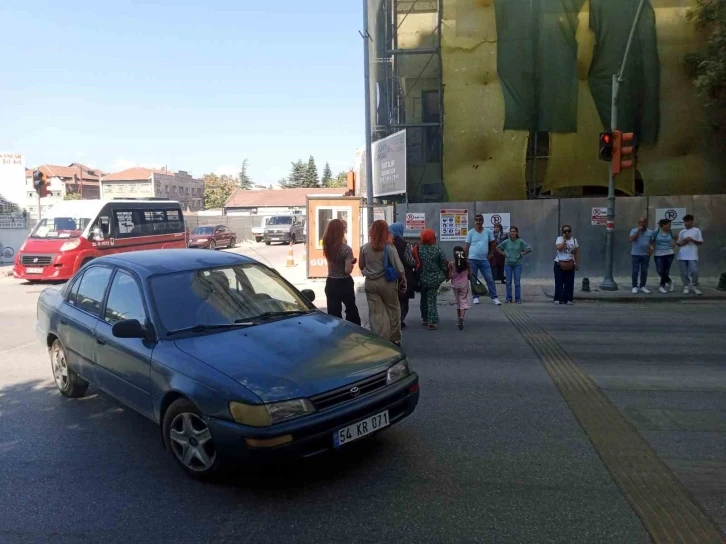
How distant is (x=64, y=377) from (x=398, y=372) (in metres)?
3.52

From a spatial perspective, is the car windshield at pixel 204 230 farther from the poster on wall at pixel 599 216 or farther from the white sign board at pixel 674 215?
the white sign board at pixel 674 215

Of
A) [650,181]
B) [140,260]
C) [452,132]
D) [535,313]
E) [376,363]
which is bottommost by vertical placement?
[535,313]

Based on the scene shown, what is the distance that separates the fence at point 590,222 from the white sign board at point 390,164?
3.60 ft

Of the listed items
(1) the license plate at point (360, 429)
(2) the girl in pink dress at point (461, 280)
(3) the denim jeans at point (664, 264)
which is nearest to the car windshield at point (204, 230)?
(3) the denim jeans at point (664, 264)

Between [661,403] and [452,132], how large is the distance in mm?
12693

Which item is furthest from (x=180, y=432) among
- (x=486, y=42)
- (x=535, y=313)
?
(x=486, y=42)

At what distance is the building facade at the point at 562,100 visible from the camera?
16.2 m

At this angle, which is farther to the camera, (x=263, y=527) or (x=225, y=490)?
(x=225, y=490)

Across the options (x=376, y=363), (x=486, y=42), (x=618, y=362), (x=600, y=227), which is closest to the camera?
(x=376, y=363)

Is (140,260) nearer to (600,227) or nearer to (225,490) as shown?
(225,490)

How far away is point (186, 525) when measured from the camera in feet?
11.2

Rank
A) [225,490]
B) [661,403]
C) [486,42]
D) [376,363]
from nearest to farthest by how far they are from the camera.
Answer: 1. [225,490]
2. [376,363]
3. [661,403]
4. [486,42]

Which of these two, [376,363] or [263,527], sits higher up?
[376,363]

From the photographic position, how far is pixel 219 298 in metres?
4.74
